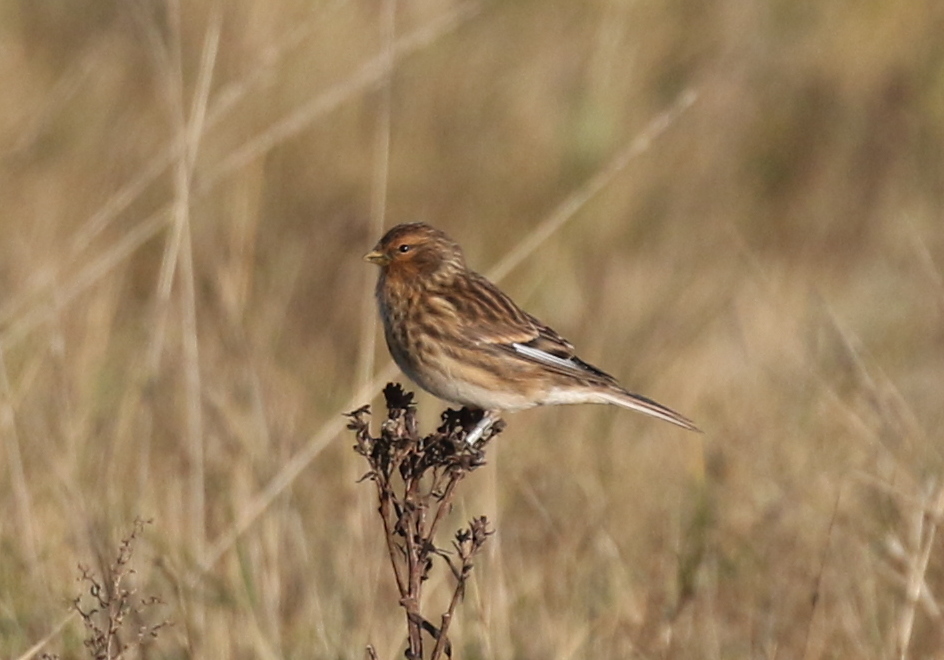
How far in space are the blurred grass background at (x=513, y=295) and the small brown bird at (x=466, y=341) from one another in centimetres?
33

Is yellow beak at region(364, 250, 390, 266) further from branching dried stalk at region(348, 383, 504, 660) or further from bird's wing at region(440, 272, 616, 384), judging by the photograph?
branching dried stalk at region(348, 383, 504, 660)

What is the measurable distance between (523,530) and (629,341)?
1.73 m

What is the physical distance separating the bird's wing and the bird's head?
9 cm

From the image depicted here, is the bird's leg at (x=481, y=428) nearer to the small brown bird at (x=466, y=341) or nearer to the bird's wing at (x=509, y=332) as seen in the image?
the small brown bird at (x=466, y=341)

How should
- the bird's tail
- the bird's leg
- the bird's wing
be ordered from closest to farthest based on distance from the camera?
the bird's leg < the bird's tail < the bird's wing

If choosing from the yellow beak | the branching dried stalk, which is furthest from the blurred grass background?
the branching dried stalk

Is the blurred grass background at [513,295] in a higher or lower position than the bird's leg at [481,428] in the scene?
higher

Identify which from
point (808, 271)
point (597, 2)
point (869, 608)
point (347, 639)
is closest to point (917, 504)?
point (869, 608)

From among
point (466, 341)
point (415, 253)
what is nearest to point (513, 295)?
point (415, 253)

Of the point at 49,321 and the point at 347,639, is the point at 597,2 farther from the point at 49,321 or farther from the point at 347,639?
the point at 347,639

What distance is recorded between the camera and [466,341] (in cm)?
459

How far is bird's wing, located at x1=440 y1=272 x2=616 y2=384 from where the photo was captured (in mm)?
4652

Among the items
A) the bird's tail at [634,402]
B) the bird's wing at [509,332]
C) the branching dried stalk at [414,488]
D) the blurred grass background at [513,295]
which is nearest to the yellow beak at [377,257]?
the bird's wing at [509,332]

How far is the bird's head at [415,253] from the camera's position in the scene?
473 centimetres
